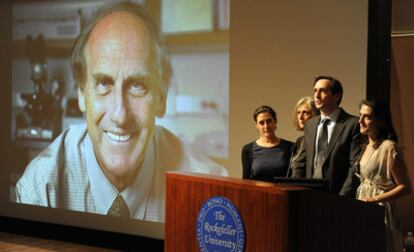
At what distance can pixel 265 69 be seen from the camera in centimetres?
527

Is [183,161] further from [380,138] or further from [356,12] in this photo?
[380,138]

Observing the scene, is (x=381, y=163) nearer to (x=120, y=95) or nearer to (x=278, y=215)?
(x=278, y=215)

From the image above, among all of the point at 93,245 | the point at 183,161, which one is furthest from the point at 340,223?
the point at 93,245

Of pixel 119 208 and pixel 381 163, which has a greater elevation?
pixel 381 163

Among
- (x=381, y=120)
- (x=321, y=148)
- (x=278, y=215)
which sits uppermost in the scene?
(x=381, y=120)

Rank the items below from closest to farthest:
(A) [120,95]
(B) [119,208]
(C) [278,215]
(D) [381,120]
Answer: (C) [278,215] < (D) [381,120] < (A) [120,95] < (B) [119,208]

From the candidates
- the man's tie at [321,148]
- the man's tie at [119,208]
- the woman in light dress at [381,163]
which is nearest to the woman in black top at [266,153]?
the man's tie at [321,148]

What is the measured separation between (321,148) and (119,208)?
3273mm

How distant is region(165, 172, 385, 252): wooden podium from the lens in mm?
2211

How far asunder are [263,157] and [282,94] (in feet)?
2.97

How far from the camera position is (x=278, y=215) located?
222 centimetres

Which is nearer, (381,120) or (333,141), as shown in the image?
(381,120)

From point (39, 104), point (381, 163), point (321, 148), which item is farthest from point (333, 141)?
point (39, 104)

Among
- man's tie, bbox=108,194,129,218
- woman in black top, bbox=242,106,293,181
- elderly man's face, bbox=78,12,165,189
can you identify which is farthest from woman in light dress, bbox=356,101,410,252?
man's tie, bbox=108,194,129,218
